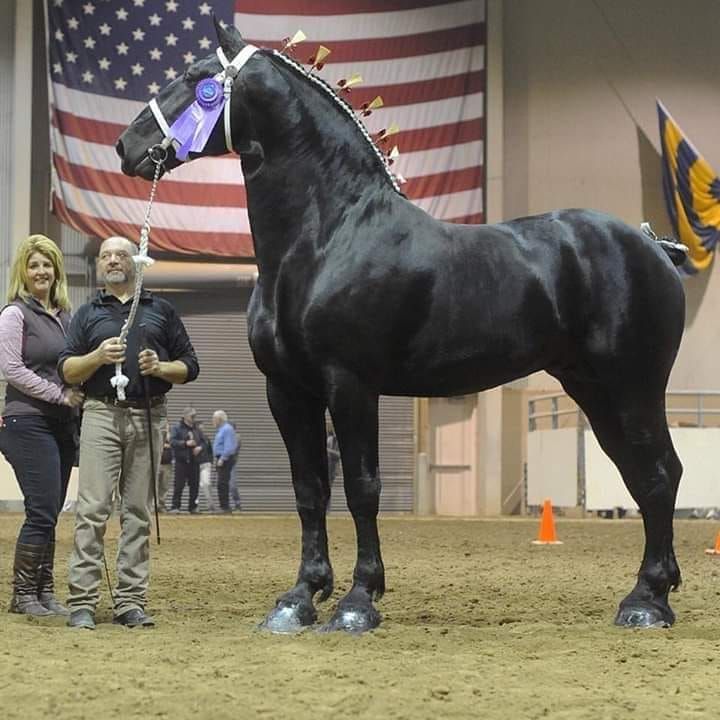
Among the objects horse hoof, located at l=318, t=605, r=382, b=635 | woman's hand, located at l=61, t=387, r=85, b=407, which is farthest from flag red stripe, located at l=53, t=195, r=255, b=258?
horse hoof, located at l=318, t=605, r=382, b=635

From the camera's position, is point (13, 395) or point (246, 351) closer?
point (13, 395)

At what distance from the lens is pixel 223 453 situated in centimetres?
2214

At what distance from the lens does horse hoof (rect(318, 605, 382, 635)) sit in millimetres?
5066

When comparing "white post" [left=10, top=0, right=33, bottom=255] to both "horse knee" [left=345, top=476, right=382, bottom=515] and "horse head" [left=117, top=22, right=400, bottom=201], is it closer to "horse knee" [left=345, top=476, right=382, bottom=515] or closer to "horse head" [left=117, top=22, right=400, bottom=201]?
"horse head" [left=117, top=22, right=400, bottom=201]

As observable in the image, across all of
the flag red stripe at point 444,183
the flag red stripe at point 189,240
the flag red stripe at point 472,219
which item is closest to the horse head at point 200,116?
the flag red stripe at point 189,240

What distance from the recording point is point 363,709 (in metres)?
3.57

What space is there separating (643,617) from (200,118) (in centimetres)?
307

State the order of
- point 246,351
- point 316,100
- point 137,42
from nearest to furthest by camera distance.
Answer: point 316,100, point 137,42, point 246,351

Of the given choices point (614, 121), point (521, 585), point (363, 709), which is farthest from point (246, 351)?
point (363, 709)

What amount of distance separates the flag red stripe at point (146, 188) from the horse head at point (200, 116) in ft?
53.0

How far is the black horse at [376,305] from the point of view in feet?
17.1

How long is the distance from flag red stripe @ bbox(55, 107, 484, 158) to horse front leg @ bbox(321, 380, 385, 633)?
15982mm

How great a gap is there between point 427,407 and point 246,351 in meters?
3.87

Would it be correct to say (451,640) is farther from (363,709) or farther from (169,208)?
(169,208)
